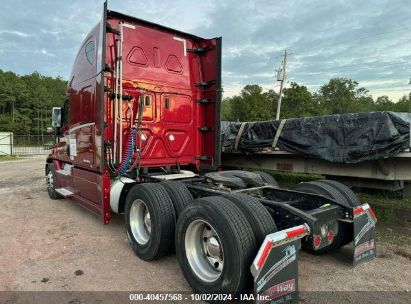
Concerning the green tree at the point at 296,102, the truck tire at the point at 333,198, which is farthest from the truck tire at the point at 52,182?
the green tree at the point at 296,102

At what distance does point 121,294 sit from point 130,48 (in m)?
3.71

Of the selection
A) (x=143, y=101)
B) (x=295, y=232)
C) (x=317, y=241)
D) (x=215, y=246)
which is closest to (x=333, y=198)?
(x=317, y=241)

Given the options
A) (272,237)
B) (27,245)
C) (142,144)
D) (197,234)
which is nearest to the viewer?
(272,237)

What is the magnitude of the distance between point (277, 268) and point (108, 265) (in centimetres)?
218

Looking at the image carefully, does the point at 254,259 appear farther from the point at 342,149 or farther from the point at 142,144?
the point at 342,149

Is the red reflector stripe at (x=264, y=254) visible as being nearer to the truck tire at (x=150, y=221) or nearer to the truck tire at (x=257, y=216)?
the truck tire at (x=257, y=216)

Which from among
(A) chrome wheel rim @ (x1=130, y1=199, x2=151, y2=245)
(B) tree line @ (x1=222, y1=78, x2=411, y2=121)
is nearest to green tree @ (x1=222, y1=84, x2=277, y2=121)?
(B) tree line @ (x1=222, y1=78, x2=411, y2=121)

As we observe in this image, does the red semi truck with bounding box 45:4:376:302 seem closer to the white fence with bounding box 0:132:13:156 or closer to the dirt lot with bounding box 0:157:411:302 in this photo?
the dirt lot with bounding box 0:157:411:302

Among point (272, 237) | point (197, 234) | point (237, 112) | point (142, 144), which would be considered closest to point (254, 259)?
point (272, 237)

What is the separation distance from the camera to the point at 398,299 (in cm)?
322

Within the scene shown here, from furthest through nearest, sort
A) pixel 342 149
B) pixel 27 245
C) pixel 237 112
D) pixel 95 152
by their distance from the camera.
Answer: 1. pixel 237 112
2. pixel 342 149
3. pixel 95 152
4. pixel 27 245

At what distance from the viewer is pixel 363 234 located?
3.70m

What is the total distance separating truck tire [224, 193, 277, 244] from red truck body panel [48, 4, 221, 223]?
2.49m

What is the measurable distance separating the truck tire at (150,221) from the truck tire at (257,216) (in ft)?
3.23
